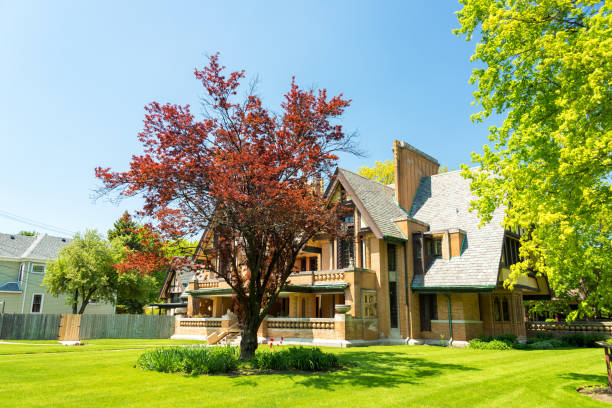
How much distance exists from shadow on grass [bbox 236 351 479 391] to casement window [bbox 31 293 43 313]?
43069 millimetres

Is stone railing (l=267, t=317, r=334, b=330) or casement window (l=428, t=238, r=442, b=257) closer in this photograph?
stone railing (l=267, t=317, r=334, b=330)

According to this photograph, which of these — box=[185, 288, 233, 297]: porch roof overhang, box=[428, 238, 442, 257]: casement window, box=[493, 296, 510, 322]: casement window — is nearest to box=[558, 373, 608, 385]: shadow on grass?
box=[428, 238, 442, 257]: casement window

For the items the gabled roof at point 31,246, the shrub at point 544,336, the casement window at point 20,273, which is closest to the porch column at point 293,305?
the shrub at point 544,336

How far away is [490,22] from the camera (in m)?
11.9

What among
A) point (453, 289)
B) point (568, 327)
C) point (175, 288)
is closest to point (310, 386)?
point (453, 289)

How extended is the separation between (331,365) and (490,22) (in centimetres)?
1131

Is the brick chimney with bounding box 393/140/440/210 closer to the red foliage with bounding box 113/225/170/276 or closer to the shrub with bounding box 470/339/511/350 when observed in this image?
the shrub with bounding box 470/339/511/350

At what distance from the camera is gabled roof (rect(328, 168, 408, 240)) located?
26.8m

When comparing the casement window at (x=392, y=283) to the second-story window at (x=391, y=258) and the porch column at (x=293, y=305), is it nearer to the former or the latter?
the second-story window at (x=391, y=258)

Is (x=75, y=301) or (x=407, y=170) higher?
(x=407, y=170)

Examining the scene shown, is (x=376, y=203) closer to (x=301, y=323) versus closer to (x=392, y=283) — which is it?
(x=392, y=283)

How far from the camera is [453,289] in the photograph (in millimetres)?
24797

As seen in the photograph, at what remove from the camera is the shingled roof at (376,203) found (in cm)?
2688

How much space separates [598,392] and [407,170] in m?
22.9
